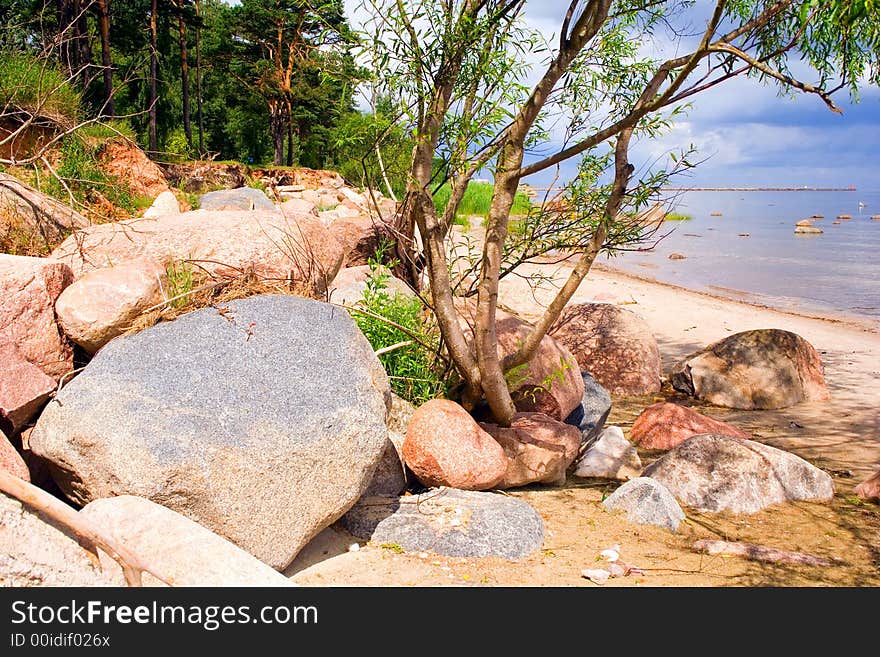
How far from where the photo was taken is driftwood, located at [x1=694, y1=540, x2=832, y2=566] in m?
4.18

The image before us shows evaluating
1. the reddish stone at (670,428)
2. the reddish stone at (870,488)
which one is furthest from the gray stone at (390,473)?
the reddish stone at (870,488)

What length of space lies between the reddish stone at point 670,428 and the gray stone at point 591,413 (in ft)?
1.22

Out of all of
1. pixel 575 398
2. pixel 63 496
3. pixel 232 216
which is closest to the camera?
pixel 63 496

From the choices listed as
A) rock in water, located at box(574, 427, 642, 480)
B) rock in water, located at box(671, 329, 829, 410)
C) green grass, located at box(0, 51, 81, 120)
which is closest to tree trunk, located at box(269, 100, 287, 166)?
green grass, located at box(0, 51, 81, 120)

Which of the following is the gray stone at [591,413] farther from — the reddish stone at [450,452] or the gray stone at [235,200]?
the gray stone at [235,200]

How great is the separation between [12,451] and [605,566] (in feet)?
10.1

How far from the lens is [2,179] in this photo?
561cm

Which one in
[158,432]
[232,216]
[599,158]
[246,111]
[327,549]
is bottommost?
[327,549]

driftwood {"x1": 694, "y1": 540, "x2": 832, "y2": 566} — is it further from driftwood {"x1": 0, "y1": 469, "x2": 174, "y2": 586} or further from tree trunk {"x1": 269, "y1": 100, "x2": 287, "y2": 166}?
tree trunk {"x1": 269, "y1": 100, "x2": 287, "y2": 166}

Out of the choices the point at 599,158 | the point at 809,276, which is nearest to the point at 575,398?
the point at 599,158

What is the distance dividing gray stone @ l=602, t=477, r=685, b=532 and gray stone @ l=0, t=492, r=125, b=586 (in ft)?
10.0

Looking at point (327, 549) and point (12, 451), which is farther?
point (327, 549)

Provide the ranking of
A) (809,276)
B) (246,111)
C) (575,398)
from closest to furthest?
1. (575,398)
2. (809,276)
3. (246,111)

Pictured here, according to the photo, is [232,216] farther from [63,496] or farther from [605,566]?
[605,566]
